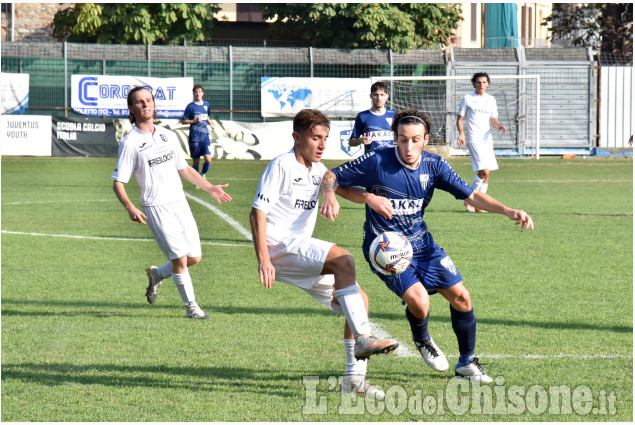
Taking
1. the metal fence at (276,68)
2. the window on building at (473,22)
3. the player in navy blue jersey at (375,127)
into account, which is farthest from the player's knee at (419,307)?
the window on building at (473,22)

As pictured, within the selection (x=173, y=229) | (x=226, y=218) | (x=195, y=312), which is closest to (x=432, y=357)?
(x=195, y=312)

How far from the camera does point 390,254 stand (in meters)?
4.90

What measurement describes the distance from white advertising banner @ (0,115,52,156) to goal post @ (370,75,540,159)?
38.8ft

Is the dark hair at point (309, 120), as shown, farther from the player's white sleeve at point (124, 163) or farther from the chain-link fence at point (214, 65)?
the chain-link fence at point (214, 65)

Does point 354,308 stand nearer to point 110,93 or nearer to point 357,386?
point 357,386

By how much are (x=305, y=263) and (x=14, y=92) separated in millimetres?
26883

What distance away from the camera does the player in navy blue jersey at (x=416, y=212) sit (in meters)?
5.04

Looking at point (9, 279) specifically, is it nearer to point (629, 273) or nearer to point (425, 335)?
point (425, 335)

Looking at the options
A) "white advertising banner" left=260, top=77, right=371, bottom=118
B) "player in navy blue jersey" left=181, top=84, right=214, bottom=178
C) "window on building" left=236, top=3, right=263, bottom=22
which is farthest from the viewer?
"window on building" left=236, top=3, right=263, bottom=22

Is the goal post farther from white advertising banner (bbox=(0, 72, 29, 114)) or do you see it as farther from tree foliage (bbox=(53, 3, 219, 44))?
white advertising banner (bbox=(0, 72, 29, 114))

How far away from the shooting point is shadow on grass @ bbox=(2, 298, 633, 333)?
6363 mm

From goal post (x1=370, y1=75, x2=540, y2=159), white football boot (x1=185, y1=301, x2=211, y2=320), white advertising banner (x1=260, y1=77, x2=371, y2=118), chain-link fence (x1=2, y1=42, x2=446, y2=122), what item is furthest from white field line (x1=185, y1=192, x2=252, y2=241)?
chain-link fence (x1=2, y1=42, x2=446, y2=122)

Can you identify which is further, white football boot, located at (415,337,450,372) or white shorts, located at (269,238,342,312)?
white football boot, located at (415,337,450,372)

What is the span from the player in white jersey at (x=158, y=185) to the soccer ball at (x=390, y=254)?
2.36 meters
